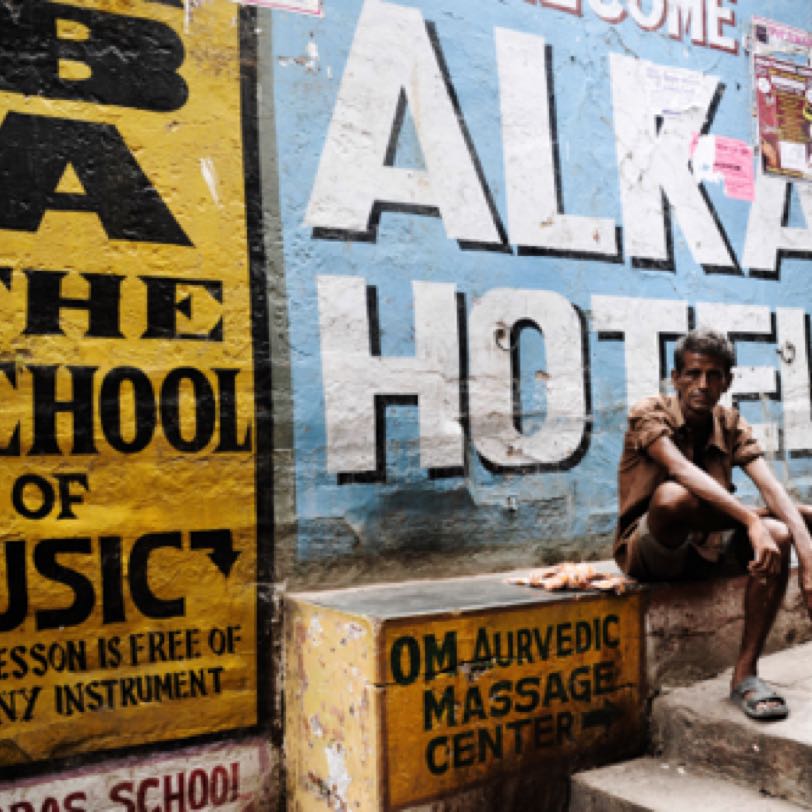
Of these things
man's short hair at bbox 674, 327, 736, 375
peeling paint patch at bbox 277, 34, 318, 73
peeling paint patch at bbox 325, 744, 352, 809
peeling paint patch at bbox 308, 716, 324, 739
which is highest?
peeling paint patch at bbox 277, 34, 318, 73

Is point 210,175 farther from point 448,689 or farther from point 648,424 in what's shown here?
point 448,689

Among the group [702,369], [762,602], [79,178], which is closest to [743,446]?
[702,369]

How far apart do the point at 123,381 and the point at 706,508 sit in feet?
6.80

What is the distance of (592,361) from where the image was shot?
4.15m

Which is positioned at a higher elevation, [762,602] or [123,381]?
[123,381]

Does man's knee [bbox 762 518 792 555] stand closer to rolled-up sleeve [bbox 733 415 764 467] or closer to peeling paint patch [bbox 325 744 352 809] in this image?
rolled-up sleeve [bbox 733 415 764 467]

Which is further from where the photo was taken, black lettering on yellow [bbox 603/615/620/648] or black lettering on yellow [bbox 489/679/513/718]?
black lettering on yellow [bbox 603/615/620/648]

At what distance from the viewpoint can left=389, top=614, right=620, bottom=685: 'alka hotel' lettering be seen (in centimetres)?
271

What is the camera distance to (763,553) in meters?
2.73

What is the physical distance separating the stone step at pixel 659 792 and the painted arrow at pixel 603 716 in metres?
0.15

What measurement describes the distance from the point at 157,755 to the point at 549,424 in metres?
2.13

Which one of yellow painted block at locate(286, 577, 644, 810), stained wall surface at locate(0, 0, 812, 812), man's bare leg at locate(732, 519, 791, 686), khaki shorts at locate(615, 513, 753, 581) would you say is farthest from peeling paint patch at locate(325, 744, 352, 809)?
man's bare leg at locate(732, 519, 791, 686)

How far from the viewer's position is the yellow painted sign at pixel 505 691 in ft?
8.84

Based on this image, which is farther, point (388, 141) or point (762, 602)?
point (388, 141)
